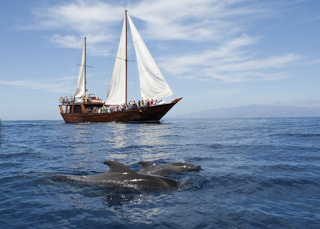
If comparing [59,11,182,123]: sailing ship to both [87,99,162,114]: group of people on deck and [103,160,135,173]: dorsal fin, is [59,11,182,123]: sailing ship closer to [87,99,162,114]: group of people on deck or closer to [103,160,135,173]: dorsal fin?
[87,99,162,114]: group of people on deck

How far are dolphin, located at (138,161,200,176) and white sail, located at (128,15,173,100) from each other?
3831cm

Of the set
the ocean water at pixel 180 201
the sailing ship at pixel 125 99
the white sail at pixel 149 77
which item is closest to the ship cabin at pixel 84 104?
the sailing ship at pixel 125 99

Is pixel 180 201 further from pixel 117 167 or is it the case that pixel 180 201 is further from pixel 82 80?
pixel 82 80

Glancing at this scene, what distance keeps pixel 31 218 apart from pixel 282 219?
17.6ft

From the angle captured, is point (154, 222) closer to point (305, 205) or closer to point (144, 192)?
point (144, 192)

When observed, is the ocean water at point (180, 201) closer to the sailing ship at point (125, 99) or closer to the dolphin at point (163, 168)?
the dolphin at point (163, 168)

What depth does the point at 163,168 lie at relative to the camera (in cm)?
954

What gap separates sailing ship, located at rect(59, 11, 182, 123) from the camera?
47.7 meters

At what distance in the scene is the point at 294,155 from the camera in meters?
13.5

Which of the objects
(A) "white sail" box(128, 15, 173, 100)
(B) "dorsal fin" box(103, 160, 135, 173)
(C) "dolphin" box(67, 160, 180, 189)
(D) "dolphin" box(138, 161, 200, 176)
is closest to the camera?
(C) "dolphin" box(67, 160, 180, 189)

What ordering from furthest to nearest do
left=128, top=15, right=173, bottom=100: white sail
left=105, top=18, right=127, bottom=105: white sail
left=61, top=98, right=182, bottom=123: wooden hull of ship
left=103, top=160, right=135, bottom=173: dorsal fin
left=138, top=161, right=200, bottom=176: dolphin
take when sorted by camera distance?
left=105, top=18, right=127, bottom=105: white sail
left=128, top=15, right=173, bottom=100: white sail
left=61, top=98, right=182, bottom=123: wooden hull of ship
left=138, top=161, right=200, bottom=176: dolphin
left=103, top=160, right=135, bottom=173: dorsal fin

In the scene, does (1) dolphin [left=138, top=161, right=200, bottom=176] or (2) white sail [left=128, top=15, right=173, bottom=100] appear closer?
(1) dolphin [left=138, top=161, right=200, bottom=176]

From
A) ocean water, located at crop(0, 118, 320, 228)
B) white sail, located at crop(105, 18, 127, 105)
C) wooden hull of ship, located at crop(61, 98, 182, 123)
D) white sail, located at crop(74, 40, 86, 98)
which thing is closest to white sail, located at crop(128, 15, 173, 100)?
wooden hull of ship, located at crop(61, 98, 182, 123)

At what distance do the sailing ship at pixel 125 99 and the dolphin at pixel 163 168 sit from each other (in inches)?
1443
